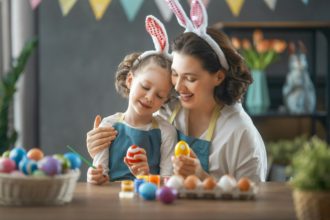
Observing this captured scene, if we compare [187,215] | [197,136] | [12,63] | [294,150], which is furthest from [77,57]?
[187,215]

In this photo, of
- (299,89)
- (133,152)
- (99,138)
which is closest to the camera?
(133,152)

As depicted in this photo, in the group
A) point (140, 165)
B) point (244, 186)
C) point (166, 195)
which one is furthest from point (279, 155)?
point (166, 195)

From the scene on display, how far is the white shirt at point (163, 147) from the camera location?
293cm

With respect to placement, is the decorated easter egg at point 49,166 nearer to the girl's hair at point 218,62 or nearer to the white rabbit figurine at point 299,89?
the girl's hair at point 218,62

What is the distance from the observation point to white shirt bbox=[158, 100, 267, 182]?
2.93 metres

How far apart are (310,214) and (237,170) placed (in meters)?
0.89

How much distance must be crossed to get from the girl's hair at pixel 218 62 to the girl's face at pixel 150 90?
0.10 m

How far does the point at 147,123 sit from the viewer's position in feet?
9.89

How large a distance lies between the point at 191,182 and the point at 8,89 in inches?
120

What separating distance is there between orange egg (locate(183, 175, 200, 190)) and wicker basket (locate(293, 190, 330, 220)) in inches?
17.5

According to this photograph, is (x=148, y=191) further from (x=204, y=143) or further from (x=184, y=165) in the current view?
(x=204, y=143)

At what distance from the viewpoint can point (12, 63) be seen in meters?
5.70

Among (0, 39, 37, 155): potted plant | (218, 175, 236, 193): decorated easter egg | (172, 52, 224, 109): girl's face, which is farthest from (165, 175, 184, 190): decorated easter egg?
(0, 39, 37, 155): potted plant

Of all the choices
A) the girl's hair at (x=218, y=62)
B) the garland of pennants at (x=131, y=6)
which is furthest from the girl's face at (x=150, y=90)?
the garland of pennants at (x=131, y=6)
